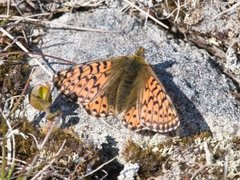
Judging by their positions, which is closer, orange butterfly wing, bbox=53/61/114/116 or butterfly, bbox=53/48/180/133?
butterfly, bbox=53/48/180/133

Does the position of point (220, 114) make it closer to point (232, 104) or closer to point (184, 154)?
point (232, 104)

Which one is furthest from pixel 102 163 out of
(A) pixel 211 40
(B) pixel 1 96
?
(A) pixel 211 40

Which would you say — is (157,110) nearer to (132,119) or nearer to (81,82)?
(132,119)

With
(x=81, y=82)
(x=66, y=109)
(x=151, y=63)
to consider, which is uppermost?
(x=151, y=63)

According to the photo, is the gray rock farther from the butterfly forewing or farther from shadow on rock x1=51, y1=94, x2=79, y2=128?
the butterfly forewing

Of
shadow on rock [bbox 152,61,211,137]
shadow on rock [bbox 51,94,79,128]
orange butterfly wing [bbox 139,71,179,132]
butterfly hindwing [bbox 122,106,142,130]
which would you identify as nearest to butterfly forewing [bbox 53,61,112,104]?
shadow on rock [bbox 51,94,79,128]

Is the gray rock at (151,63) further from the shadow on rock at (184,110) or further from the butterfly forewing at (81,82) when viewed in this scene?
the butterfly forewing at (81,82)

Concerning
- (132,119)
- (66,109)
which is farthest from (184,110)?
(66,109)

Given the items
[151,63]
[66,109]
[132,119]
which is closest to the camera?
[132,119]
